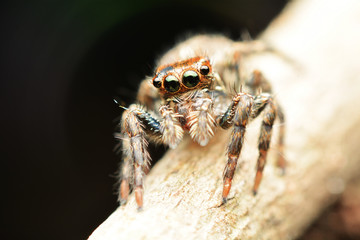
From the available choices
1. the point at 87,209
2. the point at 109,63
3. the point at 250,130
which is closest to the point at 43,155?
the point at 87,209

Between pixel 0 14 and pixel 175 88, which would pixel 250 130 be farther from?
pixel 0 14

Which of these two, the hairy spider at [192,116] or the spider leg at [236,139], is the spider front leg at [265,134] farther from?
the spider leg at [236,139]

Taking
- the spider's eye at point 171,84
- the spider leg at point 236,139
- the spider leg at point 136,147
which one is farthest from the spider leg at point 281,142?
the spider leg at point 136,147

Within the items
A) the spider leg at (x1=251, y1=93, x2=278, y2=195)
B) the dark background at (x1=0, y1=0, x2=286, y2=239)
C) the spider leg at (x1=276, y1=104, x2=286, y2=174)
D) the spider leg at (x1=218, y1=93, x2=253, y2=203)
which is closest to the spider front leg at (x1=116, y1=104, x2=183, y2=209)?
the spider leg at (x1=218, y1=93, x2=253, y2=203)

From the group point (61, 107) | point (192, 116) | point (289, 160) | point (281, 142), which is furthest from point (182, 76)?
point (61, 107)

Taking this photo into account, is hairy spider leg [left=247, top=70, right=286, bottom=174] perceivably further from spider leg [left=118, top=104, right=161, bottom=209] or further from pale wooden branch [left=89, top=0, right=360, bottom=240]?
spider leg [left=118, top=104, right=161, bottom=209]

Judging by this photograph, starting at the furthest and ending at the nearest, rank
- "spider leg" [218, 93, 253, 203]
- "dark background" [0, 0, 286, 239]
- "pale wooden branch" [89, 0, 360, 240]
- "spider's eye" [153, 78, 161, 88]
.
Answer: "dark background" [0, 0, 286, 239], "spider's eye" [153, 78, 161, 88], "spider leg" [218, 93, 253, 203], "pale wooden branch" [89, 0, 360, 240]
